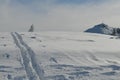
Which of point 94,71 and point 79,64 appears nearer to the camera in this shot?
point 94,71

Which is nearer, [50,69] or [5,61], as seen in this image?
[50,69]

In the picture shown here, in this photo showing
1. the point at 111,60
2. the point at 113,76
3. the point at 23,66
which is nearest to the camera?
the point at 113,76

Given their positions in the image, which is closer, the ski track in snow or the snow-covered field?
the ski track in snow

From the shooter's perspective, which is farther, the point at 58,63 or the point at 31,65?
the point at 58,63

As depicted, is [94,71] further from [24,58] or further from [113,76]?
[24,58]

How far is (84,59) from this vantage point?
18.7 metres

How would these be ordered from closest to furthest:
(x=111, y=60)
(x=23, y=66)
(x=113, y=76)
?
1. (x=113, y=76)
2. (x=23, y=66)
3. (x=111, y=60)

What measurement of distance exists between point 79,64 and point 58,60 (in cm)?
125

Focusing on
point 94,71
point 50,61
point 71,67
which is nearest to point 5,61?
point 50,61

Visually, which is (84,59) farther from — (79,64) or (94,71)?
(94,71)

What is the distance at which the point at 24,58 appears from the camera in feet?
59.4

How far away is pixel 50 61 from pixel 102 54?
3876 millimetres

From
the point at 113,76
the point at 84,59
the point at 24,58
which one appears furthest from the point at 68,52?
the point at 113,76

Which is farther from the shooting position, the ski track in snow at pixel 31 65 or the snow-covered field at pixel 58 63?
the snow-covered field at pixel 58 63
